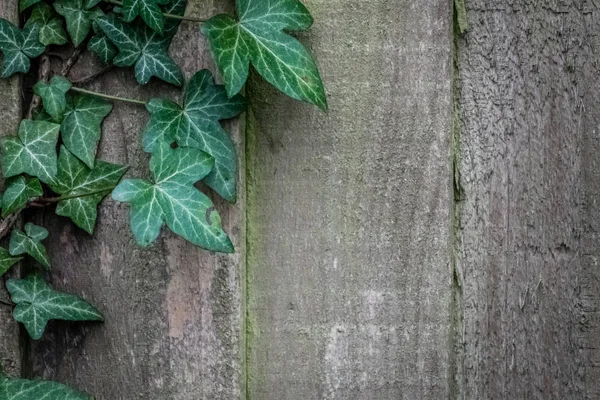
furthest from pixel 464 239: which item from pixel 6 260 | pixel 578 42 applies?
pixel 6 260

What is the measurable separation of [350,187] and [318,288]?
170mm

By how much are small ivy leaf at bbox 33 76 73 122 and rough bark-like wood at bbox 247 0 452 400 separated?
0.29 m

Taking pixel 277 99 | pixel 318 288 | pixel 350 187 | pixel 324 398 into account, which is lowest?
pixel 324 398

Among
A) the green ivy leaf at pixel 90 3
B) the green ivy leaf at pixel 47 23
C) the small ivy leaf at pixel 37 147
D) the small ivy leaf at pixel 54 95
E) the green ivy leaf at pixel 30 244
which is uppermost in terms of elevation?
the green ivy leaf at pixel 90 3

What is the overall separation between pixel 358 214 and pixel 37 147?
0.51 m

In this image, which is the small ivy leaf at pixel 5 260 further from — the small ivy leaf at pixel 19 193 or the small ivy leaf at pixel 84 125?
the small ivy leaf at pixel 84 125

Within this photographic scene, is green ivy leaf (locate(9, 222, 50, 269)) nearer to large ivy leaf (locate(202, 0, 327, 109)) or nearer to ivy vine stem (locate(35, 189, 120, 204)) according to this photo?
ivy vine stem (locate(35, 189, 120, 204))

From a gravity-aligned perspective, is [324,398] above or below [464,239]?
below

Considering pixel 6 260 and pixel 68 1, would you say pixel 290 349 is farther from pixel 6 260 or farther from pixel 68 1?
pixel 68 1

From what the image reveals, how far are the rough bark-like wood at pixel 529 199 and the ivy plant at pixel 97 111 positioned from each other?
30 cm

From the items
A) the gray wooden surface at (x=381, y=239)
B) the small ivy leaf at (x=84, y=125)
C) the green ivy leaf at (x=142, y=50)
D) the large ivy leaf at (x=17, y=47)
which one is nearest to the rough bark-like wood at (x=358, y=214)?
the gray wooden surface at (x=381, y=239)

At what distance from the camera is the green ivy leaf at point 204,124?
1351 mm

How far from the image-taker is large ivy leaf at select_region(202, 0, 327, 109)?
4.30 ft

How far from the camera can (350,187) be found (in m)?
1.42
